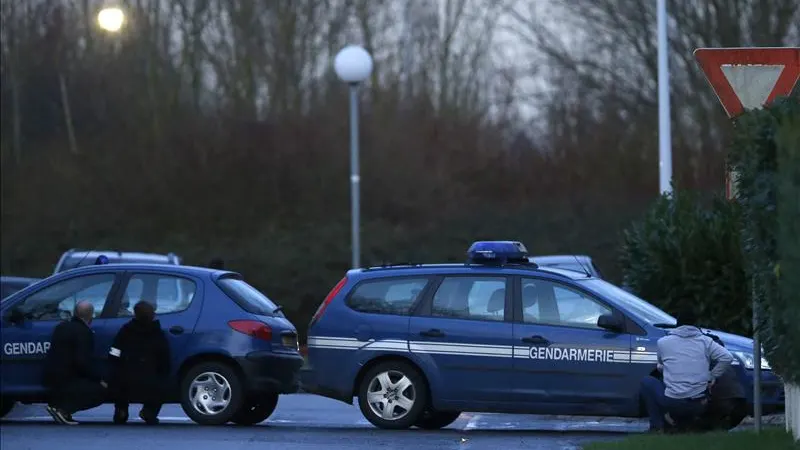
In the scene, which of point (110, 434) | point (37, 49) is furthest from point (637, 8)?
point (110, 434)

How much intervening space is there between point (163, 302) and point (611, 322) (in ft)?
14.1

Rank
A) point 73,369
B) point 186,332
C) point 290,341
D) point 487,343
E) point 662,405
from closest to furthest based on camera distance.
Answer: point 662,405 < point 487,343 < point 73,369 < point 186,332 < point 290,341

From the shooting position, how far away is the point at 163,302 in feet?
49.5

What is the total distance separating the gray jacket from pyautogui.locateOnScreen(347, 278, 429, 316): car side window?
2548 millimetres

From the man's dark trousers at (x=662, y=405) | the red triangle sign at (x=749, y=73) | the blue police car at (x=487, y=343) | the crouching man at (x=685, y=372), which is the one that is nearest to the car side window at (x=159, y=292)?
the blue police car at (x=487, y=343)

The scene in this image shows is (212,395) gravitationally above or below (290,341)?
below

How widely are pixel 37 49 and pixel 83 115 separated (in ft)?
6.01

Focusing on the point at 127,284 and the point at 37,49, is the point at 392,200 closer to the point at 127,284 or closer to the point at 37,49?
the point at 37,49

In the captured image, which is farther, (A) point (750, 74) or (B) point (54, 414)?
(B) point (54, 414)

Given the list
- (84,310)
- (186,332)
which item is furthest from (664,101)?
(84,310)

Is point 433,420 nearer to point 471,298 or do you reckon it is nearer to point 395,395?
point 395,395

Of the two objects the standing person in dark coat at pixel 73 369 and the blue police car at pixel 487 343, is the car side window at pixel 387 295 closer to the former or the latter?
the blue police car at pixel 487 343

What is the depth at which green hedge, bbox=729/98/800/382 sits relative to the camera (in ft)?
30.3

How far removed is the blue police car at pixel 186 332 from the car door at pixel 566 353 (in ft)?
8.01
